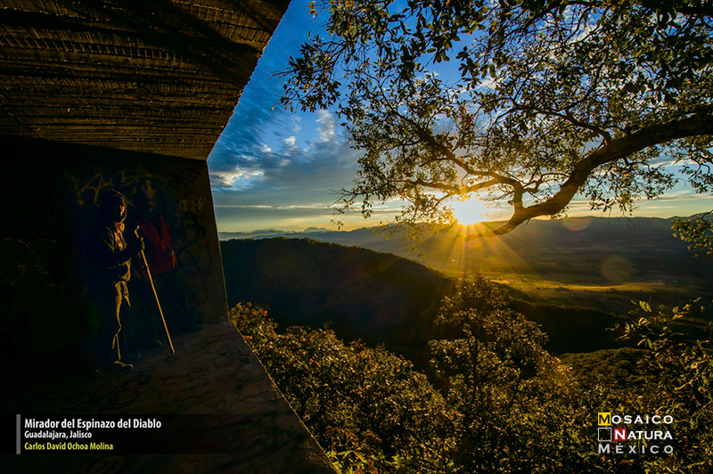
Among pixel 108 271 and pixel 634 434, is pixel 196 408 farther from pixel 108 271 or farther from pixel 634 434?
pixel 634 434

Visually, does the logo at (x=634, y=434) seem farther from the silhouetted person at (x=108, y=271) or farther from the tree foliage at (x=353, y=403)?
the silhouetted person at (x=108, y=271)

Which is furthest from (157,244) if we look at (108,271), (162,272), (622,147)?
(622,147)

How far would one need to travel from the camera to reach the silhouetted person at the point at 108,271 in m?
3.62

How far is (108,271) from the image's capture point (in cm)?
370

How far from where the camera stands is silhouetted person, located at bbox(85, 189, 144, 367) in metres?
3.62

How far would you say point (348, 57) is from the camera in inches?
203

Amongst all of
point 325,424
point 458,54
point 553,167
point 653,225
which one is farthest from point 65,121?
point 653,225

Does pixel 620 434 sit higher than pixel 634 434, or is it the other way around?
pixel 634 434

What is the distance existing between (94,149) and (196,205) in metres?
1.66

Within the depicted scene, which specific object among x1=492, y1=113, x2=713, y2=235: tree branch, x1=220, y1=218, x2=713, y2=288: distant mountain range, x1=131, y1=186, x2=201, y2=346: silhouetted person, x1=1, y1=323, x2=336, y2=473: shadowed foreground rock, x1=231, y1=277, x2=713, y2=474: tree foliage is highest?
x1=492, y1=113, x2=713, y2=235: tree branch

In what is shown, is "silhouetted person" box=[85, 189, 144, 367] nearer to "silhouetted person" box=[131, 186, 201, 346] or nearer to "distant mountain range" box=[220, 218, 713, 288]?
"silhouetted person" box=[131, 186, 201, 346]

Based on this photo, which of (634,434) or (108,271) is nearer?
(108,271)

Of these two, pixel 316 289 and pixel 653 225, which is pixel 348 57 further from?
pixel 653 225

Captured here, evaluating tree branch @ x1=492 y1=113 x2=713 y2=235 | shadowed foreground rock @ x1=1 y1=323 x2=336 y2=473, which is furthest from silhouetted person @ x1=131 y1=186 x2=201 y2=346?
tree branch @ x1=492 y1=113 x2=713 y2=235
